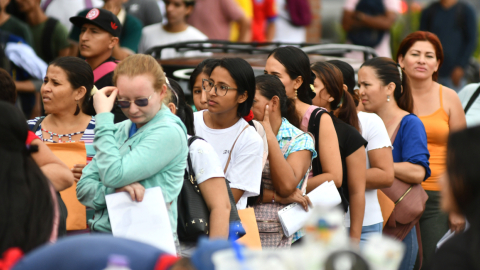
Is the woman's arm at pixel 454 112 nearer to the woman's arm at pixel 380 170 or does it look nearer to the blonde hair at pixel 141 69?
the woman's arm at pixel 380 170

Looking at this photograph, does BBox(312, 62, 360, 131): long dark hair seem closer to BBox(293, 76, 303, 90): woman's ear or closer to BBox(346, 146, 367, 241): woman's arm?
BBox(293, 76, 303, 90): woman's ear

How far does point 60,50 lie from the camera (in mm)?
7473

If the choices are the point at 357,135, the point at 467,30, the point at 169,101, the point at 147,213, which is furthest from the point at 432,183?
the point at 467,30

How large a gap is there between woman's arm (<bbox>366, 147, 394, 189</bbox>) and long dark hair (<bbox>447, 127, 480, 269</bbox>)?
7.27 ft

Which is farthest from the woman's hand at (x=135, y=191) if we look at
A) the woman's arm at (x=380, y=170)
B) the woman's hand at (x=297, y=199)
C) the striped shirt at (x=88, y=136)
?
the woman's arm at (x=380, y=170)

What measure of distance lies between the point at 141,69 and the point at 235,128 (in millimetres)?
836

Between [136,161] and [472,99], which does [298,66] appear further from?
[472,99]

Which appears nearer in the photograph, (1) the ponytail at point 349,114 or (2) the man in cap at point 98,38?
(1) the ponytail at point 349,114

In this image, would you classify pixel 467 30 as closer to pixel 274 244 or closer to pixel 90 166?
pixel 274 244

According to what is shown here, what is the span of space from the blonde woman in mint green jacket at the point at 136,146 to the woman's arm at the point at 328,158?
1.24 meters

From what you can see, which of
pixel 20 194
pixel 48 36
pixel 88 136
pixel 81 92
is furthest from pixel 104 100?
pixel 48 36

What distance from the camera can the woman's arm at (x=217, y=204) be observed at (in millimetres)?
3234

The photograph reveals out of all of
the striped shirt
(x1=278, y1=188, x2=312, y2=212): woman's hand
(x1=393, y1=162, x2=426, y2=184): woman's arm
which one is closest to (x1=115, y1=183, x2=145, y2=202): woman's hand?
the striped shirt

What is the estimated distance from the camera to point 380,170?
4387 millimetres
